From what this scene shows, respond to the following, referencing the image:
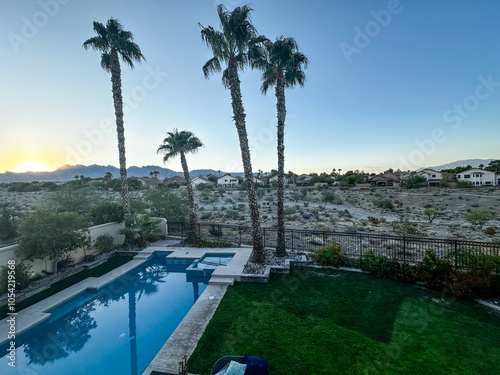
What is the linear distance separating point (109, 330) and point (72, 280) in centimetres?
415

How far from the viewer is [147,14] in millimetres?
10508

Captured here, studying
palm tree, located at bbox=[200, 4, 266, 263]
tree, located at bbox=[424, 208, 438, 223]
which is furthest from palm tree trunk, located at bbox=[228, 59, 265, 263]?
tree, located at bbox=[424, 208, 438, 223]

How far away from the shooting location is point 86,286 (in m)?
7.68

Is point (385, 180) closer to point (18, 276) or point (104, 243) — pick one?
point (104, 243)

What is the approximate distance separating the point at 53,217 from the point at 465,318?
13347 millimetres

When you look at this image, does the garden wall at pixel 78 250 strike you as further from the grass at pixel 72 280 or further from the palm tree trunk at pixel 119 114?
the palm tree trunk at pixel 119 114

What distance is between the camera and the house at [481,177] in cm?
4909

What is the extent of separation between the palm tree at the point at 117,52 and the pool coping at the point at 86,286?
10.7ft

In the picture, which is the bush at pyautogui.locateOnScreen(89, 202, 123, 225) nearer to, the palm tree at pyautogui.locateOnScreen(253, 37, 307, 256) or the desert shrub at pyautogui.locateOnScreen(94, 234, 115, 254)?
the desert shrub at pyautogui.locateOnScreen(94, 234, 115, 254)

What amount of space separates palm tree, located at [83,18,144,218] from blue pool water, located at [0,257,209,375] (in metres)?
6.00

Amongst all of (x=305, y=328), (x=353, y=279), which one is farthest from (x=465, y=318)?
(x=305, y=328)

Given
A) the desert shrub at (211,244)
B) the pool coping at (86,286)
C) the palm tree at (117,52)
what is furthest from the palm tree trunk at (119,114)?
the desert shrub at (211,244)

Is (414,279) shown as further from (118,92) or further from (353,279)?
(118,92)

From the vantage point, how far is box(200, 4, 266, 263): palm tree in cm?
786
